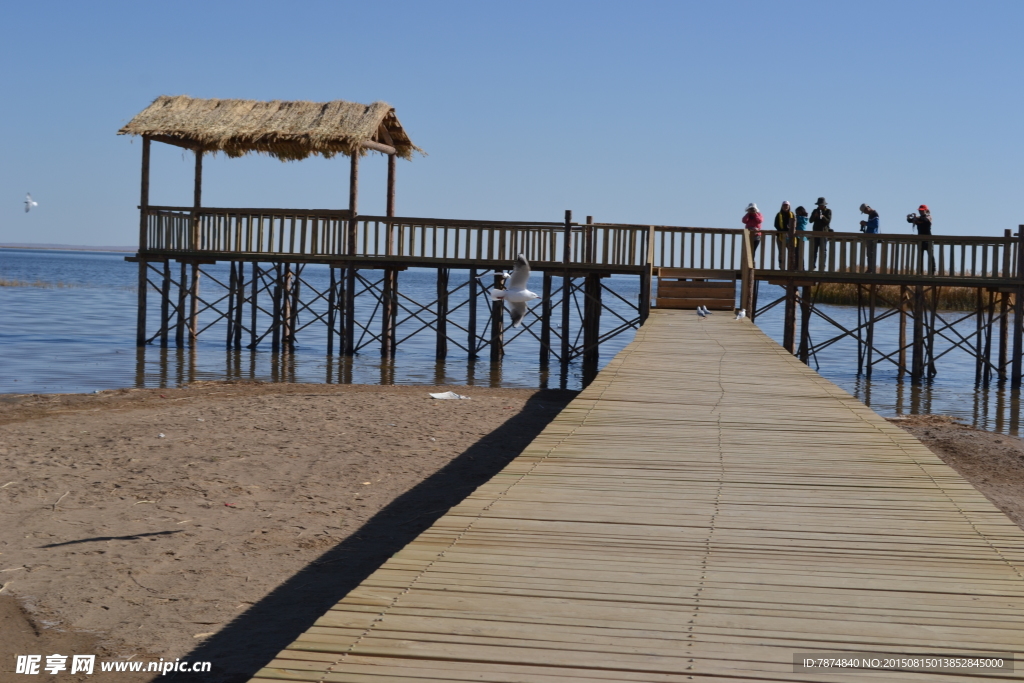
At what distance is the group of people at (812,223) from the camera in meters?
20.3

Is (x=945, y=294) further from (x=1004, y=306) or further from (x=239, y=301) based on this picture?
(x=239, y=301)

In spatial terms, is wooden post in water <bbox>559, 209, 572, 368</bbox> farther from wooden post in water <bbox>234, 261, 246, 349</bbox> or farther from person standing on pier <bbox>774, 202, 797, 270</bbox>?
wooden post in water <bbox>234, 261, 246, 349</bbox>

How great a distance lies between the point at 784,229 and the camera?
21.2 meters

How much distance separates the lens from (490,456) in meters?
10.6

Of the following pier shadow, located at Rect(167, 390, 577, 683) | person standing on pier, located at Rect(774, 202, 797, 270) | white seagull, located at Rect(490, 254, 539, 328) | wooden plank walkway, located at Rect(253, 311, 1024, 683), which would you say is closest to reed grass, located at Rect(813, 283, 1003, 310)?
person standing on pier, located at Rect(774, 202, 797, 270)

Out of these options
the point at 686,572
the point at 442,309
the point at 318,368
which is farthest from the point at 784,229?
the point at 686,572

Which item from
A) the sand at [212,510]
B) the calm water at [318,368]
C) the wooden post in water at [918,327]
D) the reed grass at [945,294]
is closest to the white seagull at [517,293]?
the sand at [212,510]

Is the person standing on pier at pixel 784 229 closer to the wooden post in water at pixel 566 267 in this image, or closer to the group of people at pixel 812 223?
the group of people at pixel 812 223

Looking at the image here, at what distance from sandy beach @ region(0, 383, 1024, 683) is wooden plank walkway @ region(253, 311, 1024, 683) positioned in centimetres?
156

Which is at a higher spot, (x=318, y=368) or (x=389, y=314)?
(x=389, y=314)

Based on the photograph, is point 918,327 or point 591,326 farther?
point 591,326

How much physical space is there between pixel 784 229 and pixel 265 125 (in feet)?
35.2

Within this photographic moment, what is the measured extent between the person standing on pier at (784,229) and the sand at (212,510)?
8648mm

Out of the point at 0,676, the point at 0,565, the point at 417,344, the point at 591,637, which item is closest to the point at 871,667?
the point at 591,637
